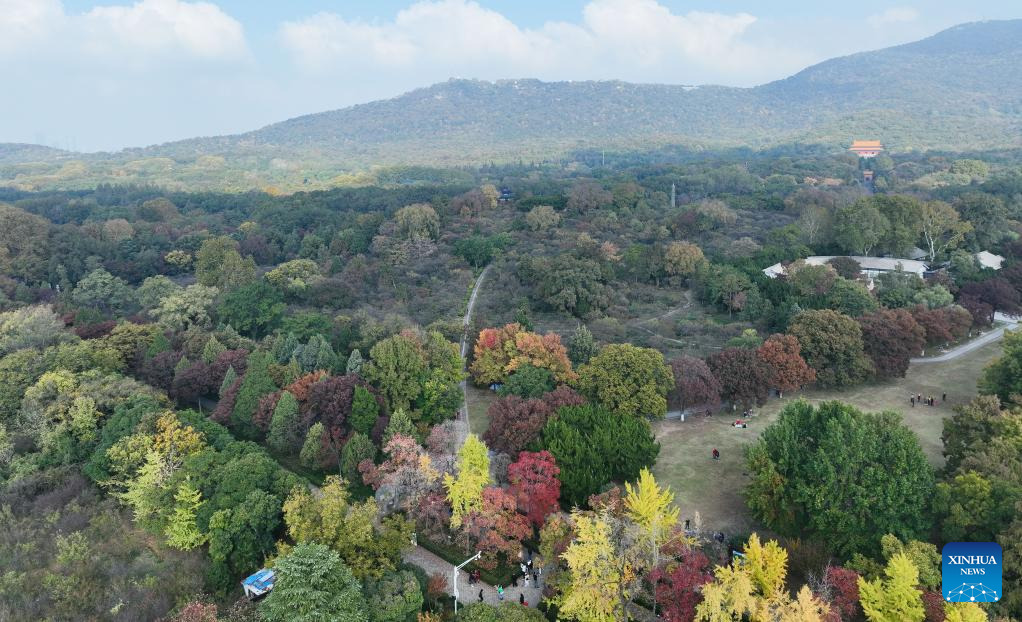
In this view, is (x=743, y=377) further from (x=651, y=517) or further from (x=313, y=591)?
(x=313, y=591)

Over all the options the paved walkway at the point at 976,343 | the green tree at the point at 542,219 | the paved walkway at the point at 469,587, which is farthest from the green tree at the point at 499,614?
the green tree at the point at 542,219

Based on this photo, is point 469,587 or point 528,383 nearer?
point 469,587

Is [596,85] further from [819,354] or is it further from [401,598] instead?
[401,598]

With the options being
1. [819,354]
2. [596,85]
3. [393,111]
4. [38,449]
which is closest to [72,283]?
[38,449]

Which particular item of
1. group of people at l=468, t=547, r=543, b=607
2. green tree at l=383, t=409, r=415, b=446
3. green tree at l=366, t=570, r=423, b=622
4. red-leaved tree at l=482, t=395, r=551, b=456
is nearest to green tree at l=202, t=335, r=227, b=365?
green tree at l=383, t=409, r=415, b=446

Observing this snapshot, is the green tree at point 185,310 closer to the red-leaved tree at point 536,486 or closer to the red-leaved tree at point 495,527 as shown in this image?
the red-leaved tree at point 536,486

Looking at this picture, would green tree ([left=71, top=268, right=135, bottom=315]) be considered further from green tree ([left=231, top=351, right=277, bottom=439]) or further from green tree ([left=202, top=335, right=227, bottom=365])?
green tree ([left=231, top=351, right=277, bottom=439])

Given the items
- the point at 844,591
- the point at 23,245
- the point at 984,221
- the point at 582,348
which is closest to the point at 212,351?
the point at 582,348
